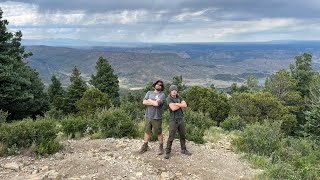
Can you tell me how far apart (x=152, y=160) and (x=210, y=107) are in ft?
75.9

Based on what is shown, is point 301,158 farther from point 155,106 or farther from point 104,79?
point 104,79

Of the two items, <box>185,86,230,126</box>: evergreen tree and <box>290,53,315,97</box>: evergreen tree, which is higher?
<box>290,53,315,97</box>: evergreen tree

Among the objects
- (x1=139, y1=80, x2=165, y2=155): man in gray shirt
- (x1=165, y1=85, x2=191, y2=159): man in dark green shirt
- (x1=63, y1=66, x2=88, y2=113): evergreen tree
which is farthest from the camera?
(x1=63, y1=66, x2=88, y2=113): evergreen tree

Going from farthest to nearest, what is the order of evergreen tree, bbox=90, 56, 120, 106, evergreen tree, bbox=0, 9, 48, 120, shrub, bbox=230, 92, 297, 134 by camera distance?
evergreen tree, bbox=90, 56, 120, 106 < shrub, bbox=230, 92, 297, 134 < evergreen tree, bbox=0, 9, 48, 120

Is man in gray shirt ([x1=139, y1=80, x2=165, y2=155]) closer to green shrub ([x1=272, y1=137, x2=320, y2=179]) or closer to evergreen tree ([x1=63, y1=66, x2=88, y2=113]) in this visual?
green shrub ([x1=272, y1=137, x2=320, y2=179])

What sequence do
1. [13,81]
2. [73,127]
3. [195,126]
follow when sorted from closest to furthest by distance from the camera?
[73,127], [195,126], [13,81]

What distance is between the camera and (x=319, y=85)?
2886 cm

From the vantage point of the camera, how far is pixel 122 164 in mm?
7953

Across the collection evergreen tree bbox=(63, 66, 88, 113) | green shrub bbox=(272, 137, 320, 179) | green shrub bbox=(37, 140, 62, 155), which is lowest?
evergreen tree bbox=(63, 66, 88, 113)

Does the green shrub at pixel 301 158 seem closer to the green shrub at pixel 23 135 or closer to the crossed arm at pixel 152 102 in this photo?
the crossed arm at pixel 152 102

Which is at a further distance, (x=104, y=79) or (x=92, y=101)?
(x=104, y=79)

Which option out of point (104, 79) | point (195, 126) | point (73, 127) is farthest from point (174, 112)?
point (104, 79)

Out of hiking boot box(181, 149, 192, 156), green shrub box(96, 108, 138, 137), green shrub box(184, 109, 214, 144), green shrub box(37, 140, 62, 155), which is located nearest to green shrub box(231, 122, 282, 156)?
green shrub box(184, 109, 214, 144)

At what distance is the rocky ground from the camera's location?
291 inches
